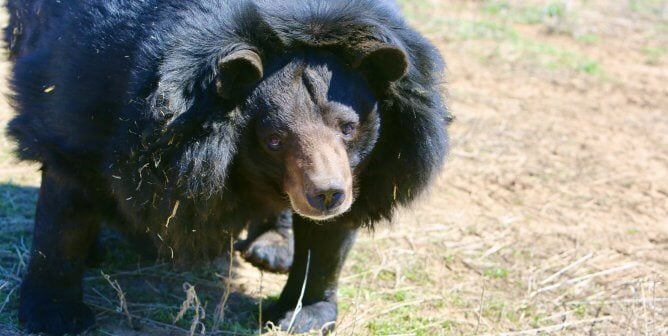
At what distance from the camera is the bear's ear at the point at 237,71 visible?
12.1 feet

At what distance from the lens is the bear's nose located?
12.3 ft

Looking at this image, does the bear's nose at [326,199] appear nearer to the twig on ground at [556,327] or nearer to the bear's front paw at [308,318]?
the bear's front paw at [308,318]

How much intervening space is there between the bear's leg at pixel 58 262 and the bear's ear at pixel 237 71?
108 cm

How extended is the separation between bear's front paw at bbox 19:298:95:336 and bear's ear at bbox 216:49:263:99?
1589 millimetres

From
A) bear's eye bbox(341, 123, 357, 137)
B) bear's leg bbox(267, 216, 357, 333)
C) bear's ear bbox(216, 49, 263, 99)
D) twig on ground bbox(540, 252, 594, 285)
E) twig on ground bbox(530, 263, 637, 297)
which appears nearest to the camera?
bear's ear bbox(216, 49, 263, 99)

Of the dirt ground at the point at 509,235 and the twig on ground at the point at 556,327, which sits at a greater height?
the twig on ground at the point at 556,327

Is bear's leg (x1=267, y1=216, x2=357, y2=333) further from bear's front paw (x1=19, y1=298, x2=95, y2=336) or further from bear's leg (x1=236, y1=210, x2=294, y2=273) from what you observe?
bear's front paw (x1=19, y1=298, x2=95, y2=336)

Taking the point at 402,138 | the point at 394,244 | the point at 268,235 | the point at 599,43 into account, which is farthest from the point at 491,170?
the point at 599,43

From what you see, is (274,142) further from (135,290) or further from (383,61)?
(135,290)

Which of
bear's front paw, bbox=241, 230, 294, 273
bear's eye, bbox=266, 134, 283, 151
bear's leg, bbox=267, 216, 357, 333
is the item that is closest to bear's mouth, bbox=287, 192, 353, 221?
bear's eye, bbox=266, 134, 283, 151

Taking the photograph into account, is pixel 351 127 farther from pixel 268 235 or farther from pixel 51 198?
pixel 268 235

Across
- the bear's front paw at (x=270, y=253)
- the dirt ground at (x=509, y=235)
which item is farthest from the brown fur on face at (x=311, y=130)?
the bear's front paw at (x=270, y=253)

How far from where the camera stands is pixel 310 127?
12.6 ft

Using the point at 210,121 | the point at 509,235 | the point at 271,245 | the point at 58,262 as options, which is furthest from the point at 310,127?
the point at 509,235
